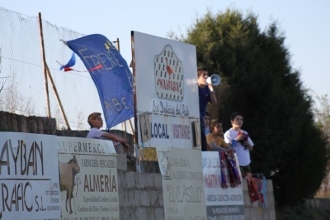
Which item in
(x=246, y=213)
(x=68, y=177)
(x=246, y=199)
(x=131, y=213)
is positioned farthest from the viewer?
(x=246, y=199)

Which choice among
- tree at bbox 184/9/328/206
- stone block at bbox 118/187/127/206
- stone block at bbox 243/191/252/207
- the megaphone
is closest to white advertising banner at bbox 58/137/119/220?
stone block at bbox 118/187/127/206

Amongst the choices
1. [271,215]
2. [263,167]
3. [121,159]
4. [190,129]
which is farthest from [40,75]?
[263,167]

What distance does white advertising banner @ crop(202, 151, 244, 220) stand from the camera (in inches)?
570

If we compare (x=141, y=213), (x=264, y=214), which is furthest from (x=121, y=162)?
(x=264, y=214)

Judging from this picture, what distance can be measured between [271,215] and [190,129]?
182 inches

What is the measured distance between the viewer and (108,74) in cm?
1343

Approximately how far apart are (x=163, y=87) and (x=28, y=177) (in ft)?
13.3

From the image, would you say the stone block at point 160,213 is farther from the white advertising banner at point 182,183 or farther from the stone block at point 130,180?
the stone block at point 130,180

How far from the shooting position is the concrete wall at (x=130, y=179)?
11803mm

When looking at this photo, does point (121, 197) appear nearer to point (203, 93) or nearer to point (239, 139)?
point (203, 93)

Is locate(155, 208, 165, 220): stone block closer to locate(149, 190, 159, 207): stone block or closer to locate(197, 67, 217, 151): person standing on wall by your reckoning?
locate(149, 190, 159, 207): stone block

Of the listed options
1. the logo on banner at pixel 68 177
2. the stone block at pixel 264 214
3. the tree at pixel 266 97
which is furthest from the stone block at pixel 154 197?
the tree at pixel 266 97

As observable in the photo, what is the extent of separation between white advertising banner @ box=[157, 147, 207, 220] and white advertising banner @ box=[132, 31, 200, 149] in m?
0.21

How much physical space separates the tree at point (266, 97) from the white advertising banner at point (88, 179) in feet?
37.5
